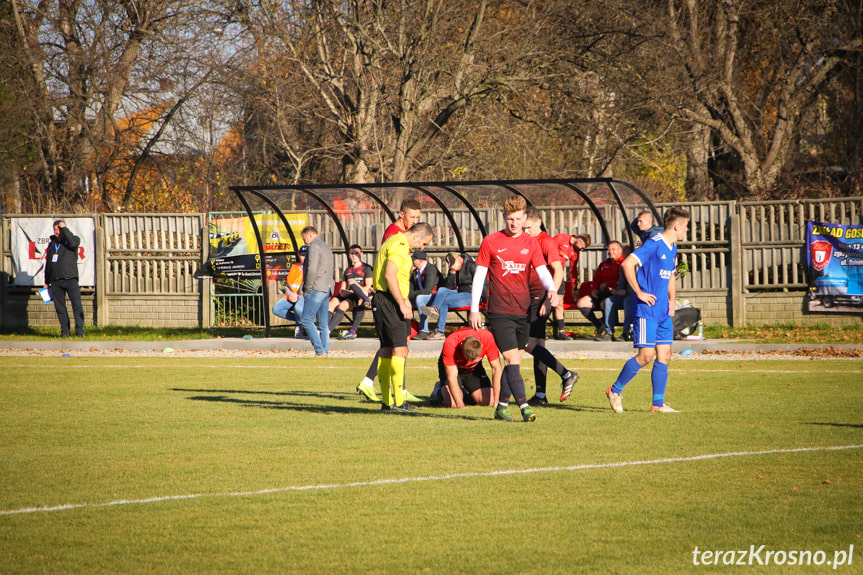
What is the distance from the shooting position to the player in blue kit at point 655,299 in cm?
883

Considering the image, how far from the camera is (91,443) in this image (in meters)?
7.74

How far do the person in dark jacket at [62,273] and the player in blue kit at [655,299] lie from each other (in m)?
13.0

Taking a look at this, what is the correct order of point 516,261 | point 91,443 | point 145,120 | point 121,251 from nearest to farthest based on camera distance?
point 91,443 → point 516,261 → point 121,251 → point 145,120

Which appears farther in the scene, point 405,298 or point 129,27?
point 129,27

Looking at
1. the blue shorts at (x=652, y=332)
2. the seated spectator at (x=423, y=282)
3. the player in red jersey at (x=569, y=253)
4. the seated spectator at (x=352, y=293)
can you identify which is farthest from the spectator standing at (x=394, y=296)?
the seated spectator at (x=352, y=293)

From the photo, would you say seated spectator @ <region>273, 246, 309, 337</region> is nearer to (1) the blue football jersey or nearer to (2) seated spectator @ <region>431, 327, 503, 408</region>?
(2) seated spectator @ <region>431, 327, 503, 408</region>

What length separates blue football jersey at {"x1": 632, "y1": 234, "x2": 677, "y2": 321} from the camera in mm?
8852

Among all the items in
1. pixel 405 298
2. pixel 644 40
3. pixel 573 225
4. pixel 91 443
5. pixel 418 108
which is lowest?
pixel 91 443

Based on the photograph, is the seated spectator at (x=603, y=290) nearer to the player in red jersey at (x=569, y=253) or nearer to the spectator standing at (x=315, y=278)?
the player in red jersey at (x=569, y=253)

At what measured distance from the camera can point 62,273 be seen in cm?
1844

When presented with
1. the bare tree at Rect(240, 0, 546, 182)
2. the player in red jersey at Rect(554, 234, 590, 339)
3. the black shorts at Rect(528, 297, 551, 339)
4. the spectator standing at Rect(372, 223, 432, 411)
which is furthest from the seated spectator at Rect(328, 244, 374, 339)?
the spectator standing at Rect(372, 223, 432, 411)

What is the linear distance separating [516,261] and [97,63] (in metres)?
20.4

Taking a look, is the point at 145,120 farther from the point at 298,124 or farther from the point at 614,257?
the point at 614,257

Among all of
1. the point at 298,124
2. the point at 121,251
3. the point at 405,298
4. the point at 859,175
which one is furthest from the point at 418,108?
the point at 405,298
